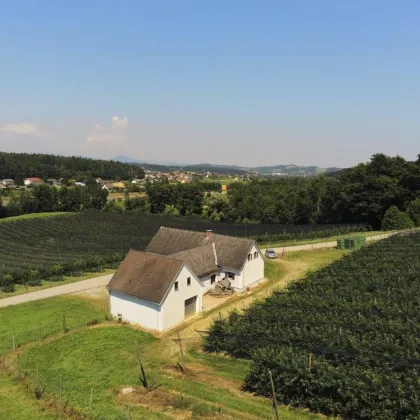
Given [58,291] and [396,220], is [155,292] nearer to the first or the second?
[58,291]

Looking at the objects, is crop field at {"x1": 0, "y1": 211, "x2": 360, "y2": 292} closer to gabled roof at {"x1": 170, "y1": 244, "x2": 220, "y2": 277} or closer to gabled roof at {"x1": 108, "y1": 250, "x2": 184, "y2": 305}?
gabled roof at {"x1": 170, "y1": 244, "x2": 220, "y2": 277}

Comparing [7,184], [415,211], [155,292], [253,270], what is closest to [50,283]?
[155,292]

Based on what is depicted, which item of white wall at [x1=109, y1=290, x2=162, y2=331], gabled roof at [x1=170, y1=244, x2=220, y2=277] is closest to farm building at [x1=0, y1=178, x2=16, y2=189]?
gabled roof at [x1=170, y1=244, x2=220, y2=277]

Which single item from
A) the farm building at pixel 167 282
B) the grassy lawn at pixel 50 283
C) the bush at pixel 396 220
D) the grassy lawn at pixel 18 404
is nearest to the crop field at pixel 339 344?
the farm building at pixel 167 282

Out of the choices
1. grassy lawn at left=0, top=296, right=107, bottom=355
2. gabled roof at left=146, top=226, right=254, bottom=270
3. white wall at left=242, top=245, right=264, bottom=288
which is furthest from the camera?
gabled roof at left=146, top=226, right=254, bottom=270

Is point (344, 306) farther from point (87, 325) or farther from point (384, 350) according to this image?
point (87, 325)

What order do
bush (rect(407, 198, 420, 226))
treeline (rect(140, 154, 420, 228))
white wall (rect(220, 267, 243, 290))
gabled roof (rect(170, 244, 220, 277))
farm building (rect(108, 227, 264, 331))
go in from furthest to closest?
treeline (rect(140, 154, 420, 228))
bush (rect(407, 198, 420, 226))
white wall (rect(220, 267, 243, 290))
gabled roof (rect(170, 244, 220, 277))
farm building (rect(108, 227, 264, 331))

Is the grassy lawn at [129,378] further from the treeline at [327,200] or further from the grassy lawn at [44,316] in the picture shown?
the treeline at [327,200]
